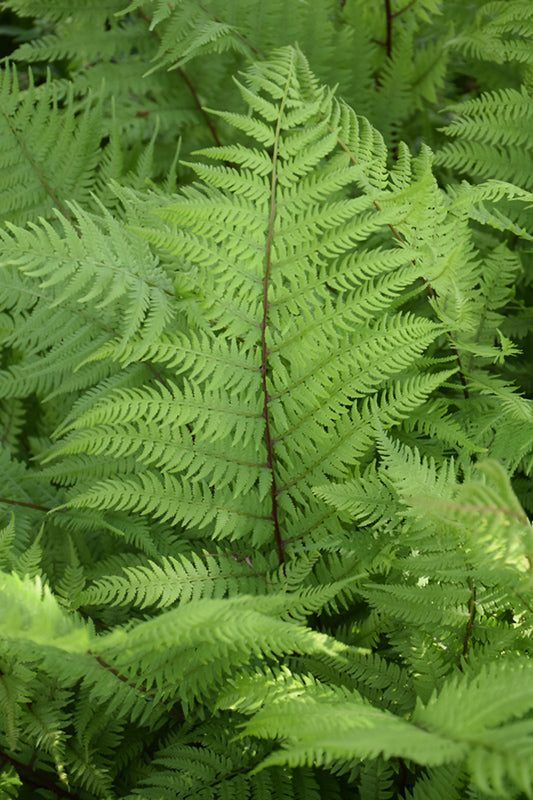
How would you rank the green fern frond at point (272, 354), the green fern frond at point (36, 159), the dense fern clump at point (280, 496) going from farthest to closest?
1. the green fern frond at point (36, 159)
2. the green fern frond at point (272, 354)
3. the dense fern clump at point (280, 496)

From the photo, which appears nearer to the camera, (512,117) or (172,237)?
(172,237)

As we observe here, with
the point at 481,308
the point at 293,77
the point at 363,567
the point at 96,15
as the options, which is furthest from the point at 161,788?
the point at 96,15

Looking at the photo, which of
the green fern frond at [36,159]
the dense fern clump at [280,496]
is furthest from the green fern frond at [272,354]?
the green fern frond at [36,159]

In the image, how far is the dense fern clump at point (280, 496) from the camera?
2.28ft

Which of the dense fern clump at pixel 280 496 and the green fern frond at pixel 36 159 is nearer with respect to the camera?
the dense fern clump at pixel 280 496

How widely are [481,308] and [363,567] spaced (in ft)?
1.96

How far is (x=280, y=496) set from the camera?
1.00 meters

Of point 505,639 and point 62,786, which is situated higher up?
point 505,639

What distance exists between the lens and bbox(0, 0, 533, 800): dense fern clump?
696 mm

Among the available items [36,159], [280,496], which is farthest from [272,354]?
[36,159]

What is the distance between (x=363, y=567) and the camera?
34.7 inches

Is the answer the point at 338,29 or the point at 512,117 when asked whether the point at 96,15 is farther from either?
the point at 512,117

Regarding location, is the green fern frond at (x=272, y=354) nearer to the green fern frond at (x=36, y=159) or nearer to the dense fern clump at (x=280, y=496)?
the dense fern clump at (x=280, y=496)

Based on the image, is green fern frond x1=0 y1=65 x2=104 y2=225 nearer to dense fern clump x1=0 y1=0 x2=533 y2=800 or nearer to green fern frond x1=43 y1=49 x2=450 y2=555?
dense fern clump x1=0 y1=0 x2=533 y2=800
